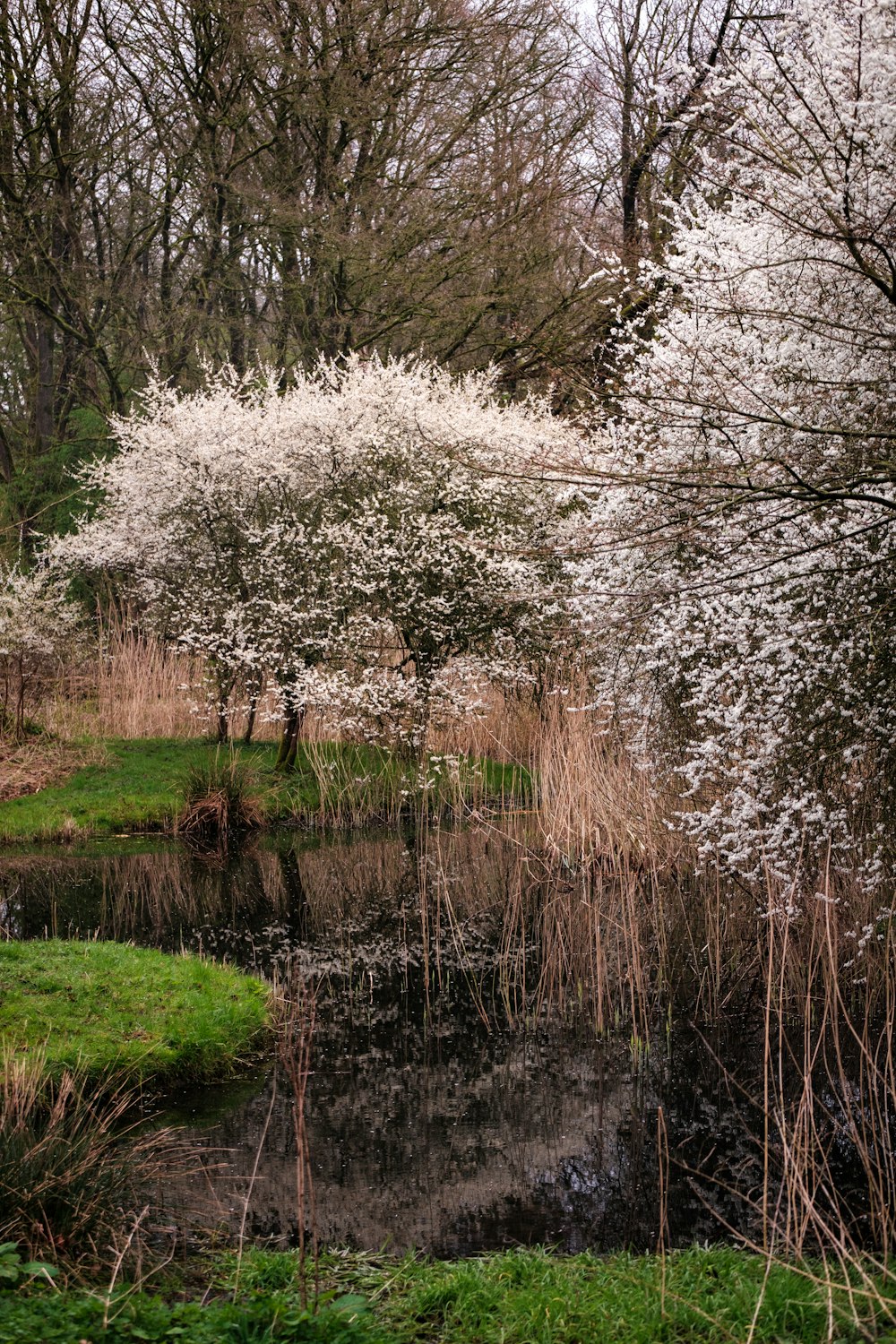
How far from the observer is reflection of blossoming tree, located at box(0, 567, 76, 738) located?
15.4 m

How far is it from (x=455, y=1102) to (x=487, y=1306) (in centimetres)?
237

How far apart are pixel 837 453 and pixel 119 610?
15834 mm

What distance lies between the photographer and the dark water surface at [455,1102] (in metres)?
5.27

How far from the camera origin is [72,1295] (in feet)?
11.9

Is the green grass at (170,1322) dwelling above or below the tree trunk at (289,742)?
below

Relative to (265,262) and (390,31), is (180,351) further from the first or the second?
(390,31)

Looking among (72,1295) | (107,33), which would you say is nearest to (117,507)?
(107,33)

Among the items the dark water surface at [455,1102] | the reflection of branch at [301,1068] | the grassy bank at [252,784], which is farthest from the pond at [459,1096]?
the grassy bank at [252,784]

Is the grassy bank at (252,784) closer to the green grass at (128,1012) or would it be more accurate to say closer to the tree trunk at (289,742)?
the tree trunk at (289,742)

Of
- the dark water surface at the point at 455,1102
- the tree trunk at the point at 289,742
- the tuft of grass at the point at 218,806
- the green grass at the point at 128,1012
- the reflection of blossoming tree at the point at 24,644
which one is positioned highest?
the reflection of blossoming tree at the point at 24,644

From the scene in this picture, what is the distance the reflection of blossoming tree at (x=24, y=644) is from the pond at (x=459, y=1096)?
188 inches

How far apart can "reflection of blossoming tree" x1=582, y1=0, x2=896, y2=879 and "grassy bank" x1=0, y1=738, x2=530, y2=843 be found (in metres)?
6.86

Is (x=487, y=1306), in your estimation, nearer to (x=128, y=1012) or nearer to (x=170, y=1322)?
(x=170, y=1322)

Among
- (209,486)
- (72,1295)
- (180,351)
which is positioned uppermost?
(180,351)
